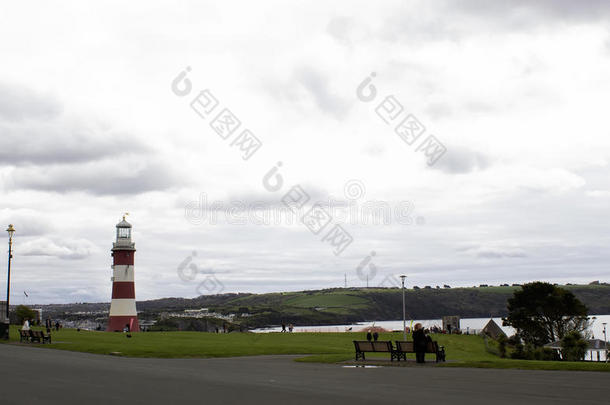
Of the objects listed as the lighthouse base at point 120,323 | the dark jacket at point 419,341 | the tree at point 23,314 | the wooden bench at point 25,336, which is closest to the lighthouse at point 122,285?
the lighthouse base at point 120,323

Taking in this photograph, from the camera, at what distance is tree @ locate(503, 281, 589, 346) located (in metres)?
78.8

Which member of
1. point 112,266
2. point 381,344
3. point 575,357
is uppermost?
point 112,266

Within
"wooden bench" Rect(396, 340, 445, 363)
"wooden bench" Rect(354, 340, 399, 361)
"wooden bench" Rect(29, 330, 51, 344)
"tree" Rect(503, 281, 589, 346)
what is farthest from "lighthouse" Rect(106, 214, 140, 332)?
"tree" Rect(503, 281, 589, 346)

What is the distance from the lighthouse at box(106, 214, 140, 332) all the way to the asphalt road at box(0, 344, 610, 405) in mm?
39262

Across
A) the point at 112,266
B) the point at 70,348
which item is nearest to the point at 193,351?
the point at 70,348

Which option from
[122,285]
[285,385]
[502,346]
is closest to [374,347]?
[285,385]

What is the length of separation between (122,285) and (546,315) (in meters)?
50.5

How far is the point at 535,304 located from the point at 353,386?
6750cm

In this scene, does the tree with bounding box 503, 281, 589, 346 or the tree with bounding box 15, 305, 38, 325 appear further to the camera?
the tree with bounding box 503, 281, 589, 346

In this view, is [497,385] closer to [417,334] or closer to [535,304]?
[417,334]

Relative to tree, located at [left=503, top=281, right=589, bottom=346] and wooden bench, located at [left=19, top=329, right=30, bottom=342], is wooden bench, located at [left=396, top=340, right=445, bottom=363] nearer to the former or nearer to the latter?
wooden bench, located at [left=19, top=329, right=30, bottom=342]

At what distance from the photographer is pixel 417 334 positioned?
1059 inches

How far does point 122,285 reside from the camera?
65.1 meters

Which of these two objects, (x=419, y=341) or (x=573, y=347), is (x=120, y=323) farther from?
(x=419, y=341)
